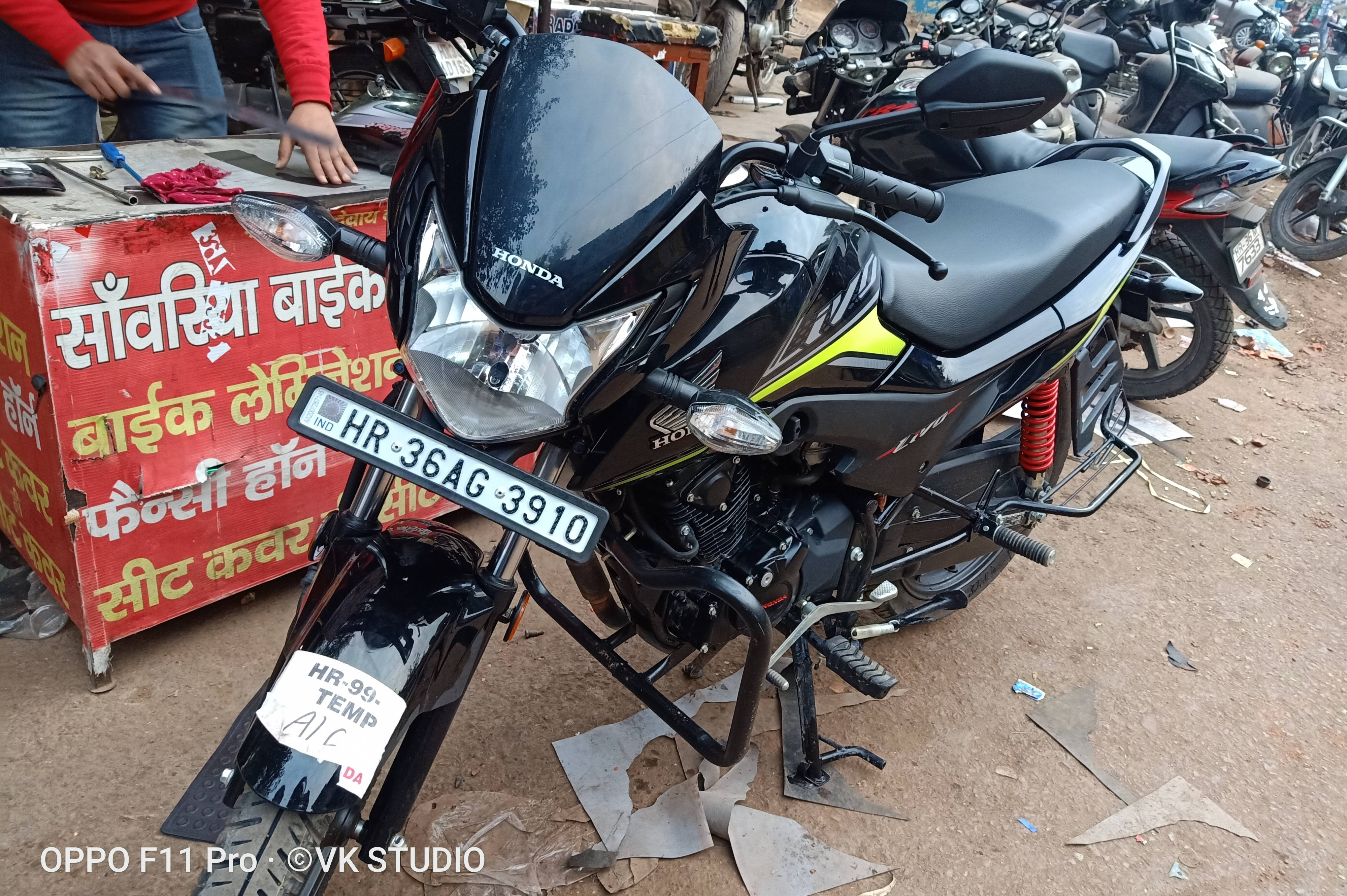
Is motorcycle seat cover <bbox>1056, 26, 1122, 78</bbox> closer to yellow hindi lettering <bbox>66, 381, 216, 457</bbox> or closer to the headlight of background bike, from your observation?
yellow hindi lettering <bbox>66, 381, 216, 457</bbox>

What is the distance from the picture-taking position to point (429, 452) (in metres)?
1.10

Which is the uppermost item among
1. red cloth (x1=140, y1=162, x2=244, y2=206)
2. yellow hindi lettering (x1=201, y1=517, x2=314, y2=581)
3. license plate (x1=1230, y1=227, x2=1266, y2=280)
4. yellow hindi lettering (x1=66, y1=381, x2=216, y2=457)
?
red cloth (x1=140, y1=162, x2=244, y2=206)

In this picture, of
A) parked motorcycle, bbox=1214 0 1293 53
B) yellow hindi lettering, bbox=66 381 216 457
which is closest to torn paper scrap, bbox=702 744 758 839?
yellow hindi lettering, bbox=66 381 216 457

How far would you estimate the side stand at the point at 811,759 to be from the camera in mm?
2012

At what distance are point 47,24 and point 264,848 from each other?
1.84 meters

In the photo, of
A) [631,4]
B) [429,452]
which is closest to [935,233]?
[429,452]

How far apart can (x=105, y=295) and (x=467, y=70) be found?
124cm

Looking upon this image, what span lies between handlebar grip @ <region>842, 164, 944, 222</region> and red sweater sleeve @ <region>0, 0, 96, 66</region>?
1803mm

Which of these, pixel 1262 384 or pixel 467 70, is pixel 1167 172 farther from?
pixel 1262 384

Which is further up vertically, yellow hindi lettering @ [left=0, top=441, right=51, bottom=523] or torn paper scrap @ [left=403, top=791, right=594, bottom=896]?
yellow hindi lettering @ [left=0, top=441, right=51, bottom=523]

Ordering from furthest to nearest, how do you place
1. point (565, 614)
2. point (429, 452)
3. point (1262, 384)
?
point (1262, 384), point (565, 614), point (429, 452)

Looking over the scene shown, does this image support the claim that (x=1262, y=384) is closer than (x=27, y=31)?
No

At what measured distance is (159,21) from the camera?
2273mm

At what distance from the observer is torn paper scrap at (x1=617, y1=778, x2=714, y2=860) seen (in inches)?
76.7
